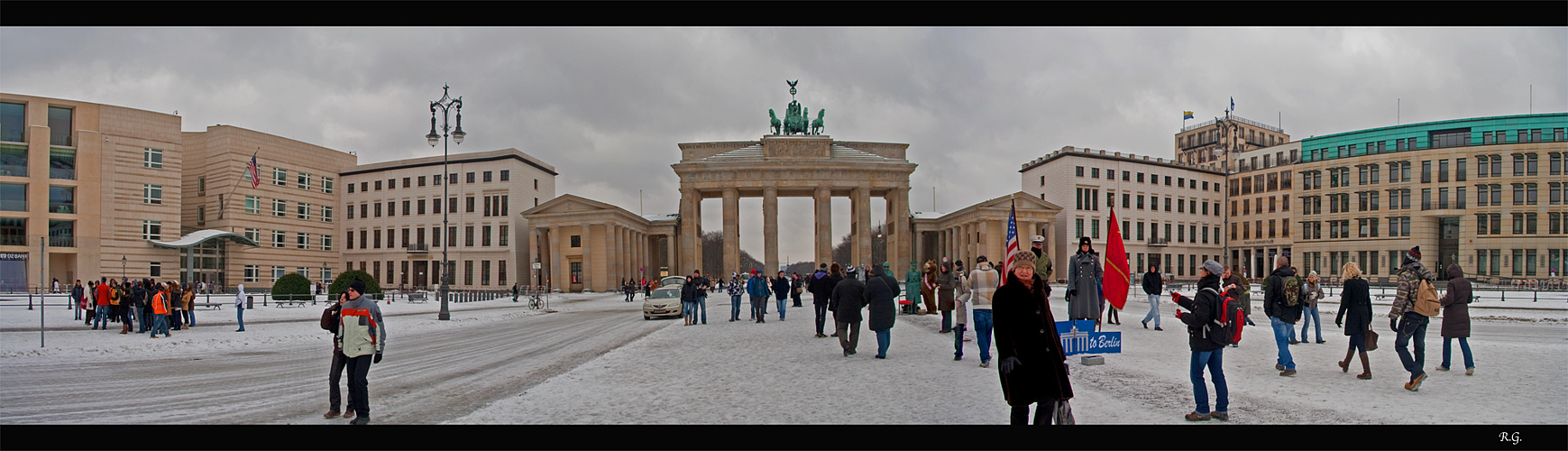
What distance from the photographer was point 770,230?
241ft

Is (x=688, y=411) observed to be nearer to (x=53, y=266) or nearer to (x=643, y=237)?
(x=53, y=266)

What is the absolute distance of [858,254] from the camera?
75.4m

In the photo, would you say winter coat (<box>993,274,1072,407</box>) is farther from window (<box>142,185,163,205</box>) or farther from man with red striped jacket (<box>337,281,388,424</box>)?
window (<box>142,185,163,205</box>)

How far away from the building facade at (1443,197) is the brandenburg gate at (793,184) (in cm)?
3837

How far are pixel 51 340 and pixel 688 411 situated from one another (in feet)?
61.0

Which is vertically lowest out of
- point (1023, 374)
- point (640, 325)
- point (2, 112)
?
point (640, 325)

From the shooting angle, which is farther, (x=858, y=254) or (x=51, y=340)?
(x=858, y=254)

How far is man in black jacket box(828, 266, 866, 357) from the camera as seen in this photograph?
539 inches

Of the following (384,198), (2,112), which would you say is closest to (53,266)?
(2,112)

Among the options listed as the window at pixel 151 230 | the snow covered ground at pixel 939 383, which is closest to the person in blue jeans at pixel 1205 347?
the snow covered ground at pixel 939 383

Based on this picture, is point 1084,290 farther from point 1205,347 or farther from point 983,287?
point 1205,347

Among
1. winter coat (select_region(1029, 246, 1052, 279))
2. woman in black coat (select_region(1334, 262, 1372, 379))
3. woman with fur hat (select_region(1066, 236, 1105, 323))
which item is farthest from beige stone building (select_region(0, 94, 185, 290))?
woman in black coat (select_region(1334, 262, 1372, 379))

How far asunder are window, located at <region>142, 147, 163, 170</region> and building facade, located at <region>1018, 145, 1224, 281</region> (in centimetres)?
6861

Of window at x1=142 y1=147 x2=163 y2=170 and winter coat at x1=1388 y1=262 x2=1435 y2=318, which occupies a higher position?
window at x1=142 y1=147 x2=163 y2=170
